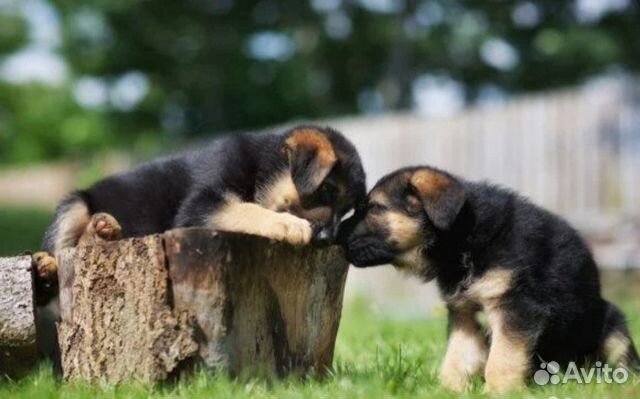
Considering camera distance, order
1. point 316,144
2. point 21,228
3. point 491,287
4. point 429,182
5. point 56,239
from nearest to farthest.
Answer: point 491,287, point 429,182, point 316,144, point 56,239, point 21,228

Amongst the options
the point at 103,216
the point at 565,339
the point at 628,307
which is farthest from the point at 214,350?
the point at 628,307

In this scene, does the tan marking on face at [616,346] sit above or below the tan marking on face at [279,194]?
below

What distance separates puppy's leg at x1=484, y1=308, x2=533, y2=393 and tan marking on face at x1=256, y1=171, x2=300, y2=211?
139 cm

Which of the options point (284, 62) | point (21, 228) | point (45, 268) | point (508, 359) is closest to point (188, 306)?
point (45, 268)

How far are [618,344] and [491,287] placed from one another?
0.90 metres

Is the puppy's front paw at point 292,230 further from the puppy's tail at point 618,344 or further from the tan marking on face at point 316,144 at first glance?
the puppy's tail at point 618,344

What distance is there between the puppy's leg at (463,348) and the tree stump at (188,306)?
79cm

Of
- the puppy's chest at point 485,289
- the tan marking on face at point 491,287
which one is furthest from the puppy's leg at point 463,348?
the tan marking on face at point 491,287

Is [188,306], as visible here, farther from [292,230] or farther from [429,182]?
[429,182]

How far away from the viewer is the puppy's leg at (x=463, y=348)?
5164mm

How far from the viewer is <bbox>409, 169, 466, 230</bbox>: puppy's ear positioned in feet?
17.2

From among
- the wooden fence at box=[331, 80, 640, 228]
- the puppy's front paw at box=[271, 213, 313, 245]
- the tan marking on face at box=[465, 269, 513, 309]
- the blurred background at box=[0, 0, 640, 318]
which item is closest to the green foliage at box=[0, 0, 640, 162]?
the blurred background at box=[0, 0, 640, 318]

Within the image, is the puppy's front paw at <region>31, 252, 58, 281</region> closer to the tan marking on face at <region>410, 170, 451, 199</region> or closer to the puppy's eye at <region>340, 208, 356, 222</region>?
the puppy's eye at <region>340, 208, 356, 222</region>

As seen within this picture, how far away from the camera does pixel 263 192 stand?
561 cm
